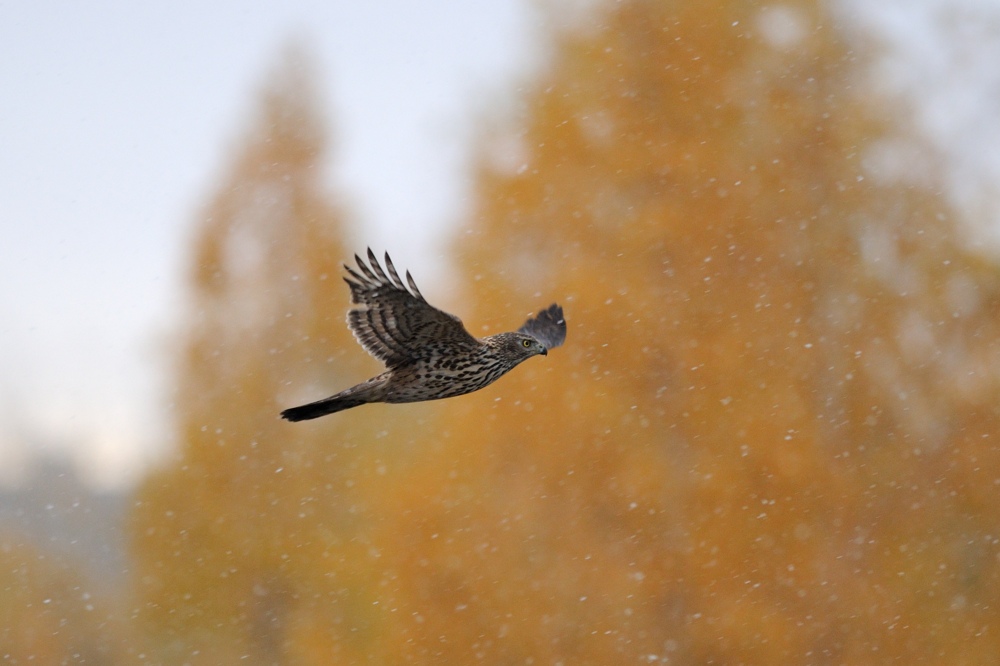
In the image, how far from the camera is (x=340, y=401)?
3.85m

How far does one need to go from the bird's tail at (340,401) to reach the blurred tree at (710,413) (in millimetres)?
2481

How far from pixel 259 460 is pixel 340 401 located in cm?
405

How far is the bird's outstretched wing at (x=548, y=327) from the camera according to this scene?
5020 millimetres

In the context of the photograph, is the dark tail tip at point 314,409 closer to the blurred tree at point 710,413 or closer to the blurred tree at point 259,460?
the blurred tree at point 710,413

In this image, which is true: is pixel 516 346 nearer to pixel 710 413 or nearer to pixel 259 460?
pixel 710 413

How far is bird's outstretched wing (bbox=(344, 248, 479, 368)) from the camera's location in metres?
3.85

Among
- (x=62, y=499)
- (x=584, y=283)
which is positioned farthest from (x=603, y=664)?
(x=62, y=499)

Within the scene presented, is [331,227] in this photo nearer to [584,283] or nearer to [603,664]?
[584,283]

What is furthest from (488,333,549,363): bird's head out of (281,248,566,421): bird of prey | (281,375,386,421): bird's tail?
(281,375,386,421): bird's tail

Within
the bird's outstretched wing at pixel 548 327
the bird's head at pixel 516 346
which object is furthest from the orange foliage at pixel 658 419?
the bird's head at pixel 516 346

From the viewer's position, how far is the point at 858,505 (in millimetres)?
6484

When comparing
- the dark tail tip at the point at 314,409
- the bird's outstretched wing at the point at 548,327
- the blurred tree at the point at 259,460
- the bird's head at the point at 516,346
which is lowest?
the dark tail tip at the point at 314,409

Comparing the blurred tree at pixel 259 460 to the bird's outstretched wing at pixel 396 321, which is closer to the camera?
the bird's outstretched wing at pixel 396 321

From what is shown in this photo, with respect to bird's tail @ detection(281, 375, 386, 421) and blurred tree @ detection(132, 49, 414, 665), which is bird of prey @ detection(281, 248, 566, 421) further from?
Result: blurred tree @ detection(132, 49, 414, 665)
